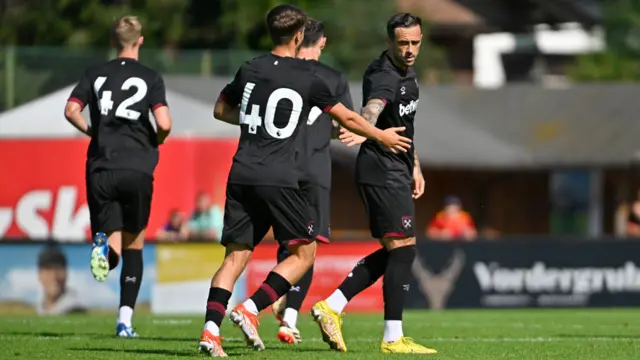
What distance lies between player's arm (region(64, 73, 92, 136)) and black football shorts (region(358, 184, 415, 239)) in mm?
2581

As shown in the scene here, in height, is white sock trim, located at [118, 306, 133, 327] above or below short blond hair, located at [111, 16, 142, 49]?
below

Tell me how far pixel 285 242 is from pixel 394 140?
93 cm

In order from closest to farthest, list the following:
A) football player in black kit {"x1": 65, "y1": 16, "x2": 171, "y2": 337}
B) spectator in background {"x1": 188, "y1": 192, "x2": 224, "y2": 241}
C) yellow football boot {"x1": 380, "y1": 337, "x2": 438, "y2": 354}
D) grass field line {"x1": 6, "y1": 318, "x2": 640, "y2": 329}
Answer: yellow football boot {"x1": 380, "y1": 337, "x2": 438, "y2": 354}, football player in black kit {"x1": 65, "y1": 16, "x2": 171, "y2": 337}, grass field line {"x1": 6, "y1": 318, "x2": 640, "y2": 329}, spectator in background {"x1": 188, "y1": 192, "x2": 224, "y2": 241}

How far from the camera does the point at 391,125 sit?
1027 cm

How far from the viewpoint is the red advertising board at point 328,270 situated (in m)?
19.8

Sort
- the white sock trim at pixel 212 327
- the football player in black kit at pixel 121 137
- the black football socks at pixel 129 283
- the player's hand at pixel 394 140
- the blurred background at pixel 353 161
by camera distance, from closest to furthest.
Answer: the white sock trim at pixel 212 327 < the player's hand at pixel 394 140 < the football player in black kit at pixel 121 137 < the black football socks at pixel 129 283 < the blurred background at pixel 353 161

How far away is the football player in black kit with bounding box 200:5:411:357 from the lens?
9258mm

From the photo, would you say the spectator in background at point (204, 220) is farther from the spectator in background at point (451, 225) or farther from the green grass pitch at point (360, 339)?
the green grass pitch at point (360, 339)

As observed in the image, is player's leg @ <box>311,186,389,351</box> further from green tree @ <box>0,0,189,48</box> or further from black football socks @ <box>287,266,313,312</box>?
green tree @ <box>0,0,189,48</box>

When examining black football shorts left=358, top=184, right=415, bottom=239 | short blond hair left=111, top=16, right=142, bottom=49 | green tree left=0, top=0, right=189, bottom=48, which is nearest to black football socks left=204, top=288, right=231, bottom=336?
black football shorts left=358, top=184, right=415, bottom=239

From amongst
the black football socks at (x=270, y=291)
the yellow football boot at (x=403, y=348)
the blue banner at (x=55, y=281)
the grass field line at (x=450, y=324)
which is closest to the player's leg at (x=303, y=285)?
the black football socks at (x=270, y=291)

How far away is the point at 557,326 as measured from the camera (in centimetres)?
1418

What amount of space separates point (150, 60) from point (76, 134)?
6.13 meters

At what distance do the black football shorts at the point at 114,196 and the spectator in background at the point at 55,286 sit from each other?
7658 mm
